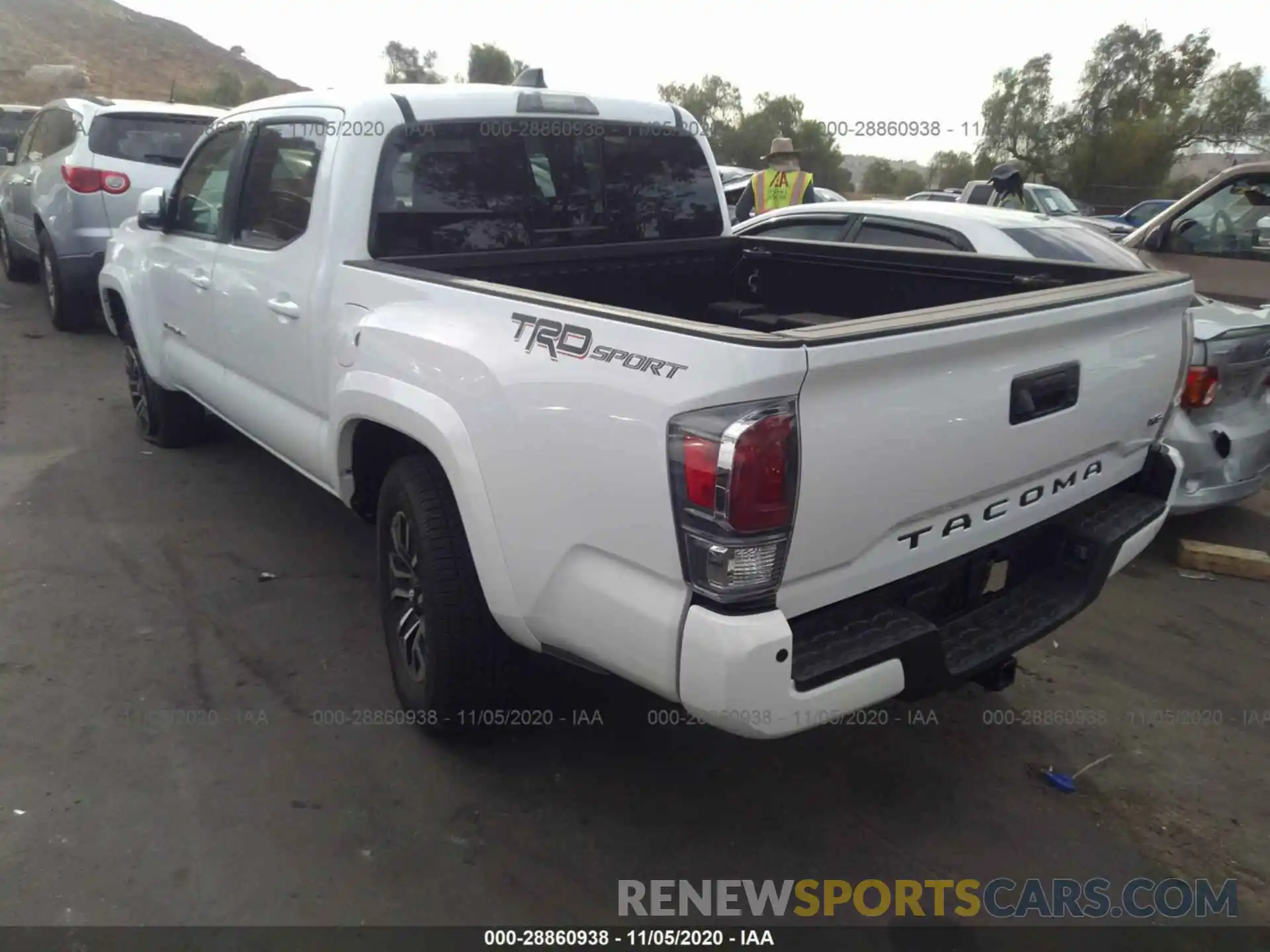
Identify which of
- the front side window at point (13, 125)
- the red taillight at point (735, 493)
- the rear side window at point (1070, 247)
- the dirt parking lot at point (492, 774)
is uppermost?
the front side window at point (13, 125)

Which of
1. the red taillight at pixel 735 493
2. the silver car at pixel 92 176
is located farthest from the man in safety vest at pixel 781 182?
Result: the red taillight at pixel 735 493

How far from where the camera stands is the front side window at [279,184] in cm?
357

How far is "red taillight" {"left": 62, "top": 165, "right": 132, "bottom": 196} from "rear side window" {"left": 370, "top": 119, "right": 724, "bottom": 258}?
Result: 19.8ft

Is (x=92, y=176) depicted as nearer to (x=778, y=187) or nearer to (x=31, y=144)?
(x=31, y=144)

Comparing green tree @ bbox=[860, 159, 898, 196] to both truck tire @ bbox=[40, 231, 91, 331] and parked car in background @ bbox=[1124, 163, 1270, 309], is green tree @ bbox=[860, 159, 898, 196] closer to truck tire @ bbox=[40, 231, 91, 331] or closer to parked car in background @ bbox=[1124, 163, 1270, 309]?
parked car in background @ bbox=[1124, 163, 1270, 309]

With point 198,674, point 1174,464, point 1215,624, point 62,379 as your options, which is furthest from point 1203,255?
point 62,379

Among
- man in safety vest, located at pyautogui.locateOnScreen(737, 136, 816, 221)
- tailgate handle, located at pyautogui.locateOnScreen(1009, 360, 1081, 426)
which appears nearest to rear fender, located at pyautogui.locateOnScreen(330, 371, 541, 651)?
tailgate handle, located at pyautogui.locateOnScreen(1009, 360, 1081, 426)

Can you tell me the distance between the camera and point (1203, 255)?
21.7 feet

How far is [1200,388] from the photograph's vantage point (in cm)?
458

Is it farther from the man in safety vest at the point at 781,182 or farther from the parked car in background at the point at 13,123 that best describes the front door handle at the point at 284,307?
the parked car in background at the point at 13,123

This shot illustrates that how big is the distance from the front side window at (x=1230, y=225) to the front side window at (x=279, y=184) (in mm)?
5750

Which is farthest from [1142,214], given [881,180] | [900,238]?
[881,180]

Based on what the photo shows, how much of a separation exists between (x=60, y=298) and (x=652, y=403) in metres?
8.42

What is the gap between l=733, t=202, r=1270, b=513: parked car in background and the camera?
4.58 m
